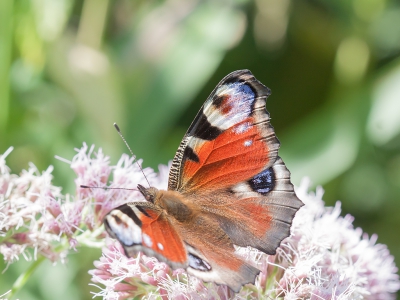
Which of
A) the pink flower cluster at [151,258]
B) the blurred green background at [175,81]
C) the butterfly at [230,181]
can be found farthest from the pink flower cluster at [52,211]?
the blurred green background at [175,81]

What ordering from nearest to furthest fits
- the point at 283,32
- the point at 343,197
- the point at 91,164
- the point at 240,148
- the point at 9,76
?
the point at 240,148, the point at 91,164, the point at 9,76, the point at 343,197, the point at 283,32

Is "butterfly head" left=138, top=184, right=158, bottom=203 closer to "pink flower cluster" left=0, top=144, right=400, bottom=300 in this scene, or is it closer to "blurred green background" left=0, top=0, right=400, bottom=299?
"pink flower cluster" left=0, top=144, right=400, bottom=300

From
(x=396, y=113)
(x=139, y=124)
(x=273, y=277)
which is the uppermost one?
(x=396, y=113)

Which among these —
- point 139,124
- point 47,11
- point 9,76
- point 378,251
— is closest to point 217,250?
point 378,251

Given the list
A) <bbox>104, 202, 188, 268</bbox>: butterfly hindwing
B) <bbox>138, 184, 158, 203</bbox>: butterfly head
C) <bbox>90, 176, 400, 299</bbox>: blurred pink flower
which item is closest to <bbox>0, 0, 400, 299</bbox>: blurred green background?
<bbox>90, 176, 400, 299</bbox>: blurred pink flower

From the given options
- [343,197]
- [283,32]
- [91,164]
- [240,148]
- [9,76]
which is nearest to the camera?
[240,148]

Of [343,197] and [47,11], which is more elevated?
[47,11]

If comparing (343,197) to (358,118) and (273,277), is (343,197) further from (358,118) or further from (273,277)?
(273,277)

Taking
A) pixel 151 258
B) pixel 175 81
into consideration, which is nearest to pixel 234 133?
pixel 151 258
